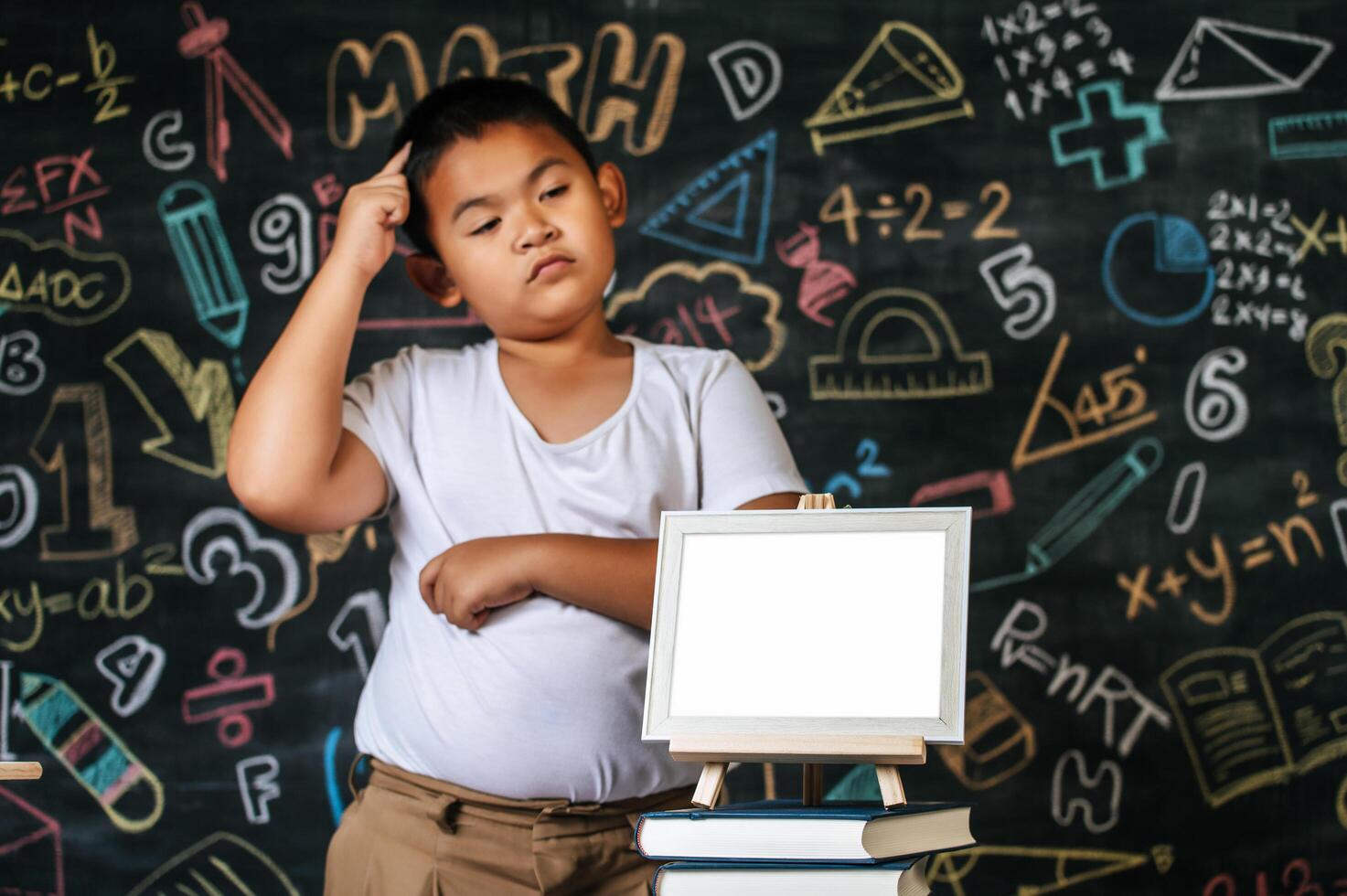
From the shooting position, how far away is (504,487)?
1.26 meters

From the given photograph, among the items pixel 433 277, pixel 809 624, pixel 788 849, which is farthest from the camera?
pixel 433 277

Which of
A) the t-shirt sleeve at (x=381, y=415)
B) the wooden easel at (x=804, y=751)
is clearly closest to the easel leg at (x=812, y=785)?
the wooden easel at (x=804, y=751)

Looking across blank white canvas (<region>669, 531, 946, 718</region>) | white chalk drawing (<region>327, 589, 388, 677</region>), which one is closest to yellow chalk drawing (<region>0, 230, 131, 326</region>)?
white chalk drawing (<region>327, 589, 388, 677</region>)

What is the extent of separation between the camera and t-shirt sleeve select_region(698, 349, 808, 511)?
49.2 inches

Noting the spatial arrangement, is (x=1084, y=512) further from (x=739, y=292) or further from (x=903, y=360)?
(x=739, y=292)

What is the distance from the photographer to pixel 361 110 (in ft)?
8.04

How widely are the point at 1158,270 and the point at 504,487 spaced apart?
1.48m

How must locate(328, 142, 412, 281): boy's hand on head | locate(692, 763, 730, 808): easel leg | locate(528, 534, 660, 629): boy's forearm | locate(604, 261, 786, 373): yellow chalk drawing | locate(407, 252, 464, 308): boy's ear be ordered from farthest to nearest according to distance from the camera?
locate(604, 261, 786, 373): yellow chalk drawing → locate(407, 252, 464, 308): boy's ear → locate(328, 142, 412, 281): boy's hand on head → locate(528, 534, 660, 629): boy's forearm → locate(692, 763, 730, 808): easel leg

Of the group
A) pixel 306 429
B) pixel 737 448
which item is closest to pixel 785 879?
pixel 737 448

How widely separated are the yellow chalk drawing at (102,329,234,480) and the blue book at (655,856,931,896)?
1612mm

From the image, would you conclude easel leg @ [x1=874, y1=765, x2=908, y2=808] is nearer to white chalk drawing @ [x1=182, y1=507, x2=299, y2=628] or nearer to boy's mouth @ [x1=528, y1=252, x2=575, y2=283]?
boy's mouth @ [x1=528, y1=252, x2=575, y2=283]

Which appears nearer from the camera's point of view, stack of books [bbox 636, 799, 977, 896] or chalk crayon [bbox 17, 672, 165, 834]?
stack of books [bbox 636, 799, 977, 896]

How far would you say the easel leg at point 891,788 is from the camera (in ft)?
3.35

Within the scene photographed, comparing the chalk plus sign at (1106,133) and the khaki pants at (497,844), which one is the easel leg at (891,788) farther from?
the chalk plus sign at (1106,133)
